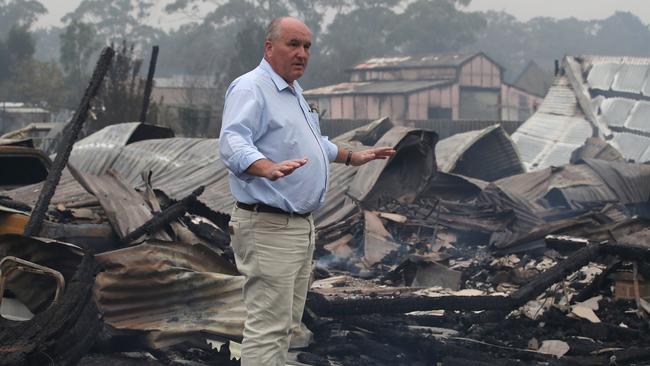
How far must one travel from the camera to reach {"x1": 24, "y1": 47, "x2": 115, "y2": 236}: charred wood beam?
636cm

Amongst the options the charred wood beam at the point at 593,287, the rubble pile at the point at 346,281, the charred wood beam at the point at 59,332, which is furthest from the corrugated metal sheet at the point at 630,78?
the charred wood beam at the point at 59,332

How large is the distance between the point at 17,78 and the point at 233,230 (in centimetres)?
4755

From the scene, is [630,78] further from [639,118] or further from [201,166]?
[201,166]

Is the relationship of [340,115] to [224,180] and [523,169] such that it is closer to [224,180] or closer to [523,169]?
[523,169]

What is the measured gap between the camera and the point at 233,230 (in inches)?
158

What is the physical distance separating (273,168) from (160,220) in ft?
13.6

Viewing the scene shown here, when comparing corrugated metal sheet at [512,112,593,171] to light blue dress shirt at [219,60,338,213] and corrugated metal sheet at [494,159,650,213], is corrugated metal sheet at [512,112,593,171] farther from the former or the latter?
light blue dress shirt at [219,60,338,213]

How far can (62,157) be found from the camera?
21.4 ft

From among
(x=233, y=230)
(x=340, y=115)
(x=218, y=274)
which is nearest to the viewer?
(x=233, y=230)

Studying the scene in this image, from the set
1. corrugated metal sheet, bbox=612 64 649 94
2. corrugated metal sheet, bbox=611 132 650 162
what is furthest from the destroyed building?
corrugated metal sheet, bbox=612 64 649 94

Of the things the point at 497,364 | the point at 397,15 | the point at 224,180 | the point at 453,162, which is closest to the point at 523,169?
the point at 453,162

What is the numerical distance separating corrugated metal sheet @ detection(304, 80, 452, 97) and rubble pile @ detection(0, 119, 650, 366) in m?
31.8

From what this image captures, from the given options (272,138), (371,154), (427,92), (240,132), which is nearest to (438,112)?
(427,92)

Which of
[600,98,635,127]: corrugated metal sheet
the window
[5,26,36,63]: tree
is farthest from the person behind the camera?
[5,26,36,63]: tree
